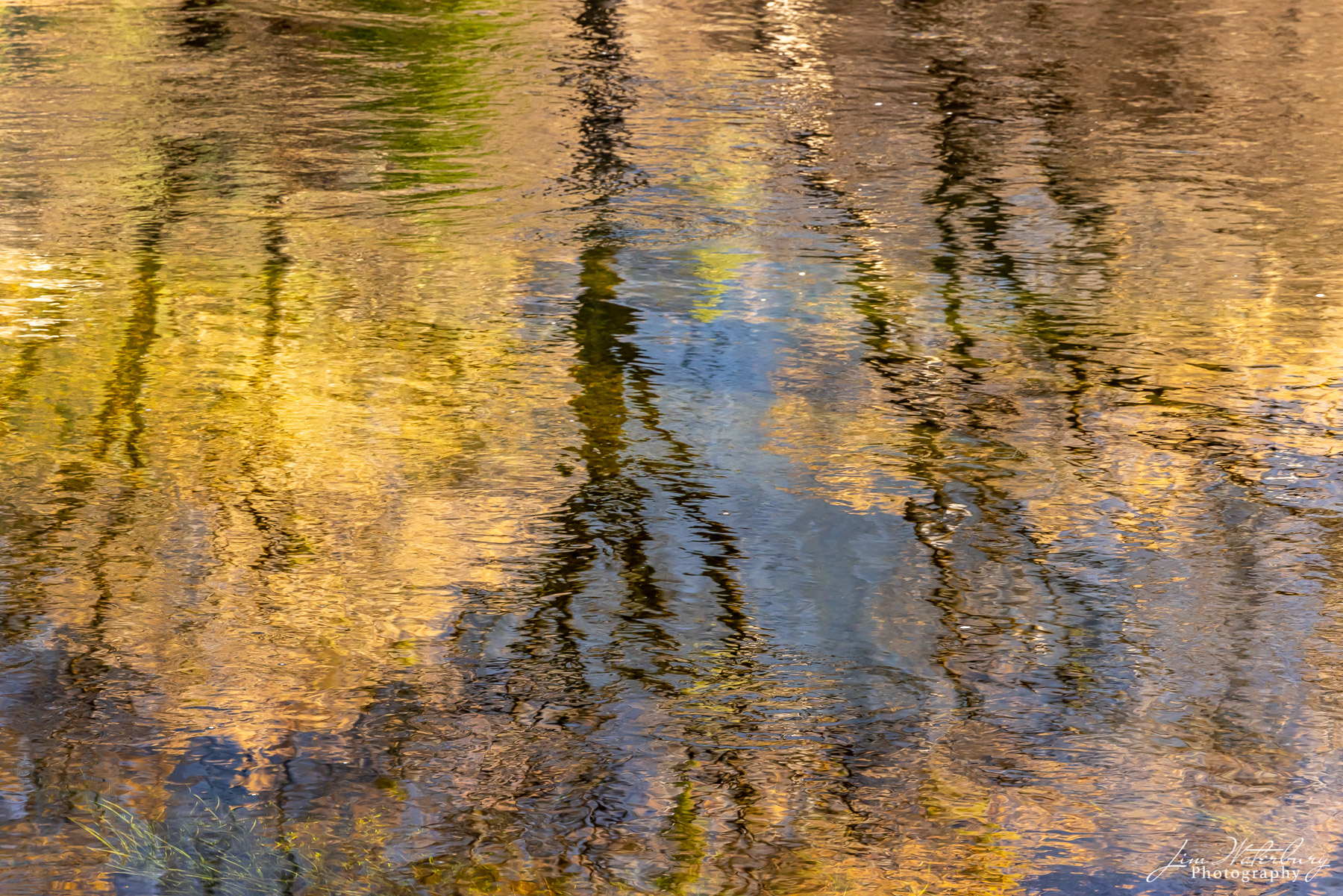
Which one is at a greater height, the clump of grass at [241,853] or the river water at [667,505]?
the river water at [667,505]

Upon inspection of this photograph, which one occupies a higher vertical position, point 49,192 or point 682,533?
point 49,192

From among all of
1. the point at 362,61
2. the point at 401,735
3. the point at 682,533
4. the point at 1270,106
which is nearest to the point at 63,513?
the point at 401,735

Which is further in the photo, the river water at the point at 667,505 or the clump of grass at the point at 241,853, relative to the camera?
the river water at the point at 667,505

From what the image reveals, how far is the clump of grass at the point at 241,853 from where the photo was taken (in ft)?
7.17

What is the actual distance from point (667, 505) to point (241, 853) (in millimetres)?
1440

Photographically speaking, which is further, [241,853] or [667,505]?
[667,505]

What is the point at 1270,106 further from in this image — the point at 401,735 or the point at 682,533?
the point at 401,735

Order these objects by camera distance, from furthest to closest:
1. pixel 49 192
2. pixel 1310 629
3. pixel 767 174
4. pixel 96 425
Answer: pixel 767 174, pixel 49 192, pixel 96 425, pixel 1310 629

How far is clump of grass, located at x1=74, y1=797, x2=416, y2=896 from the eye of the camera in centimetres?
219

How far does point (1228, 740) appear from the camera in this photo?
2518 millimetres

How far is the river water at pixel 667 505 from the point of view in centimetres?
234

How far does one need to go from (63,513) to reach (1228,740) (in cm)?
267

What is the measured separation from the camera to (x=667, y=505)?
11.1 ft

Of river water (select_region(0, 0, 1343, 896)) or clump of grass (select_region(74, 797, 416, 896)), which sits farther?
river water (select_region(0, 0, 1343, 896))
